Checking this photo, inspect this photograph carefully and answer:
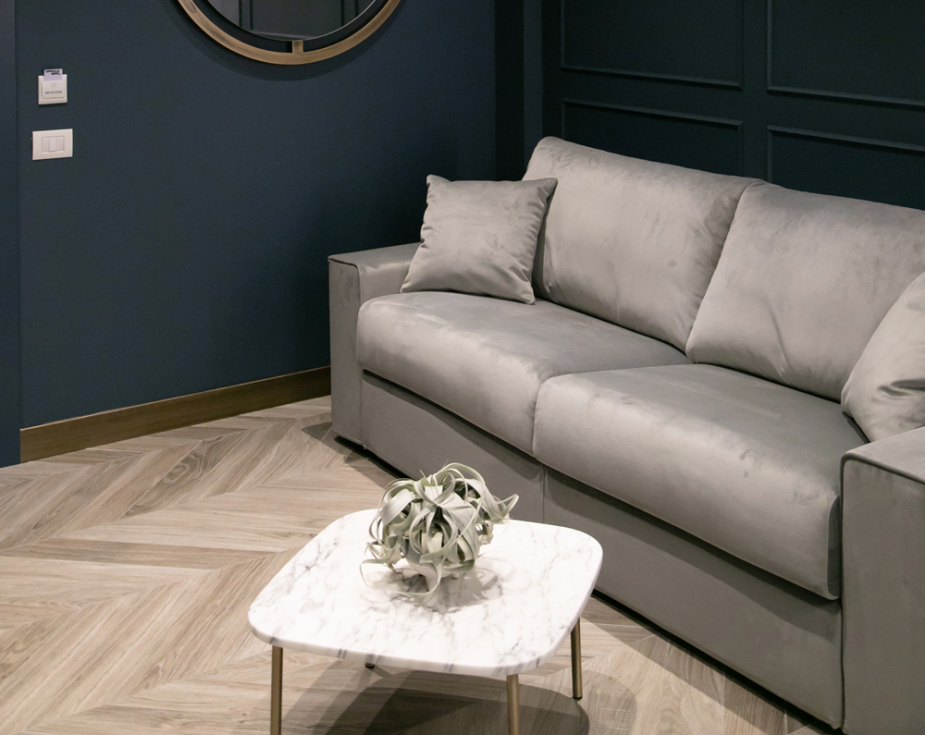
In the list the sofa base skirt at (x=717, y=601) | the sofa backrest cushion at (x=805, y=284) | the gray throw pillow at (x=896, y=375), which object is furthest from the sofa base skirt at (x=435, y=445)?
the gray throw pillow at (x=896, y=375)

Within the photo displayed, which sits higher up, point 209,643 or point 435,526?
point 435,526

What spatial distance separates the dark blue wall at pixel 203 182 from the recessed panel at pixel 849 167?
1.36 m

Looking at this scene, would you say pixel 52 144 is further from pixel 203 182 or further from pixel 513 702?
pixel 513 702

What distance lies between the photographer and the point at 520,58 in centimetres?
435

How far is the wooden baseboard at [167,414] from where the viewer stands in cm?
357

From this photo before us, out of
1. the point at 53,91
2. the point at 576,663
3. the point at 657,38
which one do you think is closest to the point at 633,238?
the point at 657,38

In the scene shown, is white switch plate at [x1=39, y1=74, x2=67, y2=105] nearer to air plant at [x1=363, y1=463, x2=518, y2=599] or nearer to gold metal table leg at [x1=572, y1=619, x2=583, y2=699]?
air plant at [x1=363, y1=463, x2=518, y2=599]

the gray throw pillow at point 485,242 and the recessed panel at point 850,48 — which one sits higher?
the recessed panel at point 850,48

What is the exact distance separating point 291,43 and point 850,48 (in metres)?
1.81

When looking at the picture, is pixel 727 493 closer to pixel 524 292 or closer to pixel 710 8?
pixel 524 292

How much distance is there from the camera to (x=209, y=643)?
248 centimetres

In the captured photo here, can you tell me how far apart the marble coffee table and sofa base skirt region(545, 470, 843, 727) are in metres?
0.35

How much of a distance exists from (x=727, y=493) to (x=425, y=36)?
2593 millimetres

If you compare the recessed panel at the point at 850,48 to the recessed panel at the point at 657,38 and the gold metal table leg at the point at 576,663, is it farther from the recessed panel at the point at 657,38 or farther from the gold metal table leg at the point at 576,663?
the gold metal table leg at the point at 576,663
